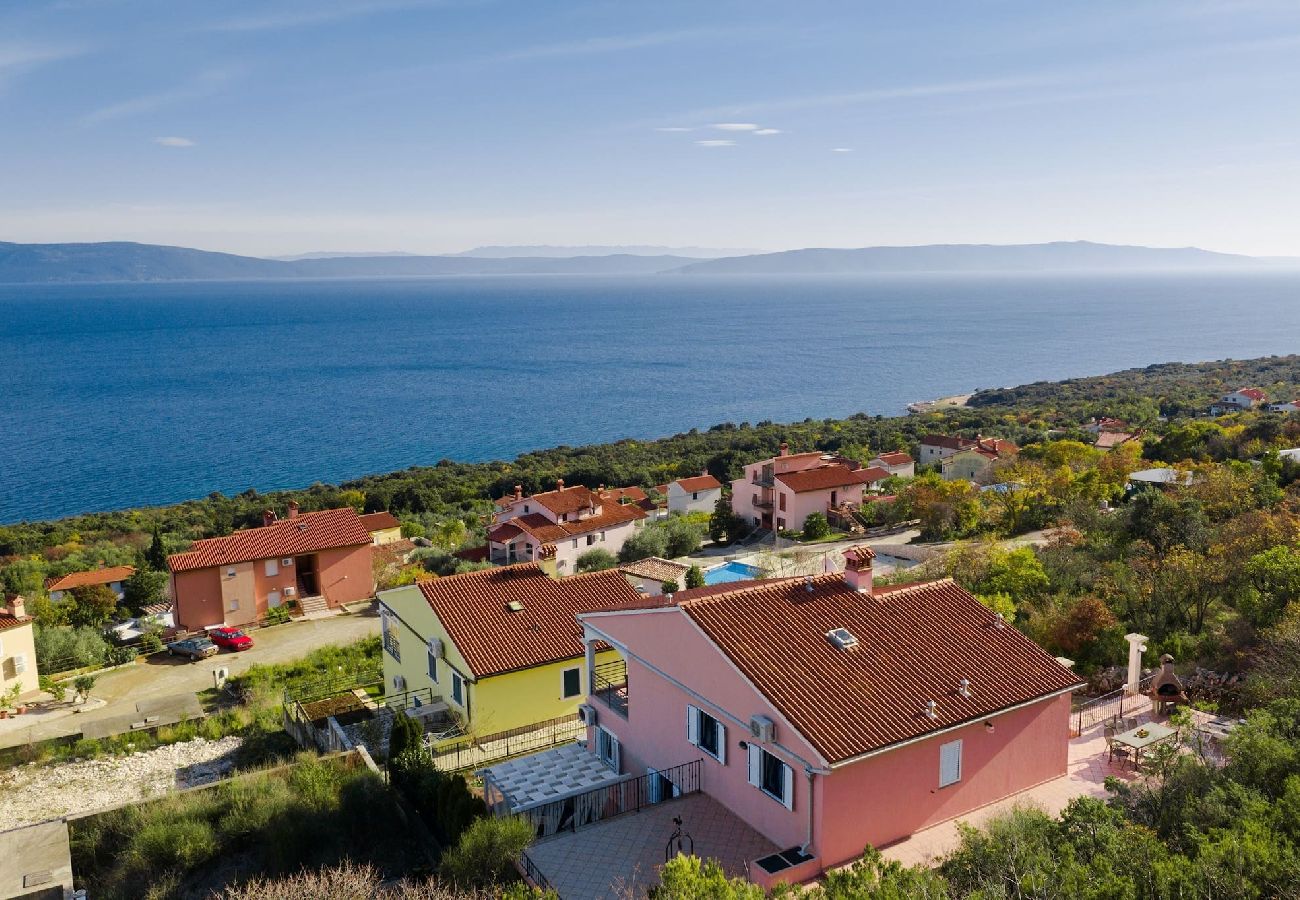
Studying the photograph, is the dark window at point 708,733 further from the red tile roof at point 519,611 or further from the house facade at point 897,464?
the house facade at point 897,464

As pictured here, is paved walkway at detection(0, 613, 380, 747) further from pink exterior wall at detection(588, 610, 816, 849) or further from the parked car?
pink exterior wall at detection(588, 610, 816, 849)

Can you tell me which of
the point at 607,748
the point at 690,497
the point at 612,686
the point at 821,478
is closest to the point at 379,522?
the point at 690,497

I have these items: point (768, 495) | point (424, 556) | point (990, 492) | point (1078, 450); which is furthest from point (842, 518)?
point (424, 556)

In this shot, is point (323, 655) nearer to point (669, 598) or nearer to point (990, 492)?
point (669, 598)

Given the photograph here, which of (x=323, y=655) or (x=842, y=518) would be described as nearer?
(x=323, y=655)

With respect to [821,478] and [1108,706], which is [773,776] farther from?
[821,478]

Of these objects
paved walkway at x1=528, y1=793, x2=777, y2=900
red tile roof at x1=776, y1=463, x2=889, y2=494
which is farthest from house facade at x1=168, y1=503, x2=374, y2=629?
paved walkway at x1=528, y1=793, x2=777, y2=900

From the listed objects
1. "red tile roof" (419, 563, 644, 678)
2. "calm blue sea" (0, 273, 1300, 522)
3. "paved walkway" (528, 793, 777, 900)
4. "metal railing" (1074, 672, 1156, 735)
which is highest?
"red tile roof" (419, 563, 644, 678)
